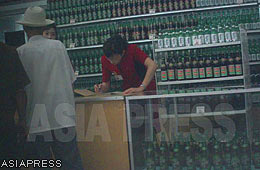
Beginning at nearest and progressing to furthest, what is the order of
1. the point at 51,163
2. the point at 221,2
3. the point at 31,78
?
1. the point at 31,78
2. the point at 51,163
3. the point at 221,2

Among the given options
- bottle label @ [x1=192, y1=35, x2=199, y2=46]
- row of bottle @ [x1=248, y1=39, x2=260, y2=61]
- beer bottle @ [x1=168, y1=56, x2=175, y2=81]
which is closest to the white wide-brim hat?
beer bottle @ [x1=168, y1=56, x2=175, y2=81]

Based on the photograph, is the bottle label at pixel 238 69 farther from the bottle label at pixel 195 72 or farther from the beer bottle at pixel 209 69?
the bottle label at pixel 195 72

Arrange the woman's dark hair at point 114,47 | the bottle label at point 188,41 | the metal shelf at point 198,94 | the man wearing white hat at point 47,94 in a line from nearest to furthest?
the man wearing white hat at point 47,94 < the metal shelf at point 198,94 < the woman's dark hair at point 114,47 < the bottle label at point 188,41

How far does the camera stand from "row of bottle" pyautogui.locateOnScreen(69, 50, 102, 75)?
5.77m

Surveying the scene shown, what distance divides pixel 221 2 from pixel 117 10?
1.60 m

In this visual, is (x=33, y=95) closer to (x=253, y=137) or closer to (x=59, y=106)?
(x=59, y=106)

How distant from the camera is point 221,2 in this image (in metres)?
5.29

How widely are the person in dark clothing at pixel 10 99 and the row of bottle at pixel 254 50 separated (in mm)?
3823

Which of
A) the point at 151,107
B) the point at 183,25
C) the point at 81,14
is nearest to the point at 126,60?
the point at 151,107

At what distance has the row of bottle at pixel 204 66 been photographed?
4.16 m

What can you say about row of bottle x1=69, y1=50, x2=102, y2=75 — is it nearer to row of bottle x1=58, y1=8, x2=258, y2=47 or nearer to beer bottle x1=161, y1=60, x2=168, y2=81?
row of bottle x1=58, y1=8, x2=258, y2=47

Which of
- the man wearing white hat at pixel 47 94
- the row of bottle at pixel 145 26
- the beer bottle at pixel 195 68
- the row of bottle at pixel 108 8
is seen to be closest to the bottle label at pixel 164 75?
the beer bottle at pixel 195 68

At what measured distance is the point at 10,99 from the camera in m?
2.29

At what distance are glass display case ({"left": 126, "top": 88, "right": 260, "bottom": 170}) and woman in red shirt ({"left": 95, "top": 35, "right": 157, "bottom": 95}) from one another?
1.33ft
